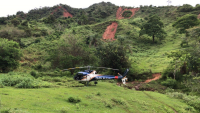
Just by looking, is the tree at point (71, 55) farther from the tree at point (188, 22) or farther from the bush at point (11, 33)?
the tree at point (188, 22)

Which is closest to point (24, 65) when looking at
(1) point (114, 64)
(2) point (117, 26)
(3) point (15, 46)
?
(3) point (15, 46)

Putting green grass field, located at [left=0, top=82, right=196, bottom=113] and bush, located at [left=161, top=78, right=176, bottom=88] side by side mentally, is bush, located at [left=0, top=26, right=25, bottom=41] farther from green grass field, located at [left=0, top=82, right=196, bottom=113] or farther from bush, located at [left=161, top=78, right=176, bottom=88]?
bush, located at [left=161, top=78, right=176, bottom=88]

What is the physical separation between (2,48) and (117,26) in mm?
41556

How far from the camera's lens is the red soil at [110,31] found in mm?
50944

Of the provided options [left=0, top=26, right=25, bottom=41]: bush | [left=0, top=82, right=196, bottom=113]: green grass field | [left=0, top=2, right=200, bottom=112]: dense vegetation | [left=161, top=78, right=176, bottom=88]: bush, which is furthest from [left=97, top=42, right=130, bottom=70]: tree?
[left=0, top=26, right=25, bottom=41]: bush

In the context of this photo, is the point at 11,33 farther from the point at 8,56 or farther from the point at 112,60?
the point at 112,60

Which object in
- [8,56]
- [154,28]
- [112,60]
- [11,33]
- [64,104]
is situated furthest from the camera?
[11,33]

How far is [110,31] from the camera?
175 feet

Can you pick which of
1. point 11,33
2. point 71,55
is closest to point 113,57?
point 71,55

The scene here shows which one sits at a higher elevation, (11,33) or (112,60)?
(11,33)

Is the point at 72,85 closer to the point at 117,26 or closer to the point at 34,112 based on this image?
the point at 34,112

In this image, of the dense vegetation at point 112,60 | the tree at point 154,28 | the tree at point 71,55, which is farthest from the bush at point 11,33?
the tree at point 154,28

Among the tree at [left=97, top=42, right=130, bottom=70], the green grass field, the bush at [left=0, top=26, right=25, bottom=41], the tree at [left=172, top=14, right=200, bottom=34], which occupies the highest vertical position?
the tree at [left=172, top=14, right=200, bottom=34]

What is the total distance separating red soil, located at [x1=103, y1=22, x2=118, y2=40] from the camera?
50.9m
